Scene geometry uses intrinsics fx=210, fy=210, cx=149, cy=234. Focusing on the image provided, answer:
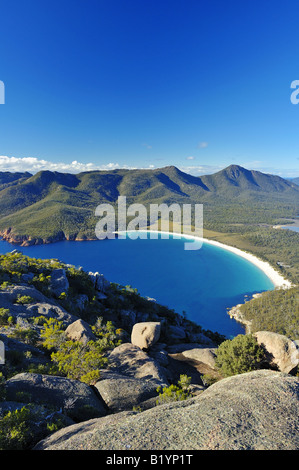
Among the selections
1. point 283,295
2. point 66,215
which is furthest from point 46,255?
point 283,295

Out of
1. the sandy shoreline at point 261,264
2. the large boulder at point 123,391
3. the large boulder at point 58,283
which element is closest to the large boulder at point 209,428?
the large boulder at point 123,391

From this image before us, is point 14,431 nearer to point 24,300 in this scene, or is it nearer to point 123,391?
point 123,391

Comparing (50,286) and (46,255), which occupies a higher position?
(50,286)

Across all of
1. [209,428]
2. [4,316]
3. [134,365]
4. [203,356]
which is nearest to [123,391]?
[134,365]

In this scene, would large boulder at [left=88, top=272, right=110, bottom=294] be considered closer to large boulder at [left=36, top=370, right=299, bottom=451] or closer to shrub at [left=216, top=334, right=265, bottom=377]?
shrub at [left=216, top=334, right=265, bottom=377]

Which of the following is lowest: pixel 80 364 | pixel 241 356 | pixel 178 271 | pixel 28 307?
pixel 178 271
